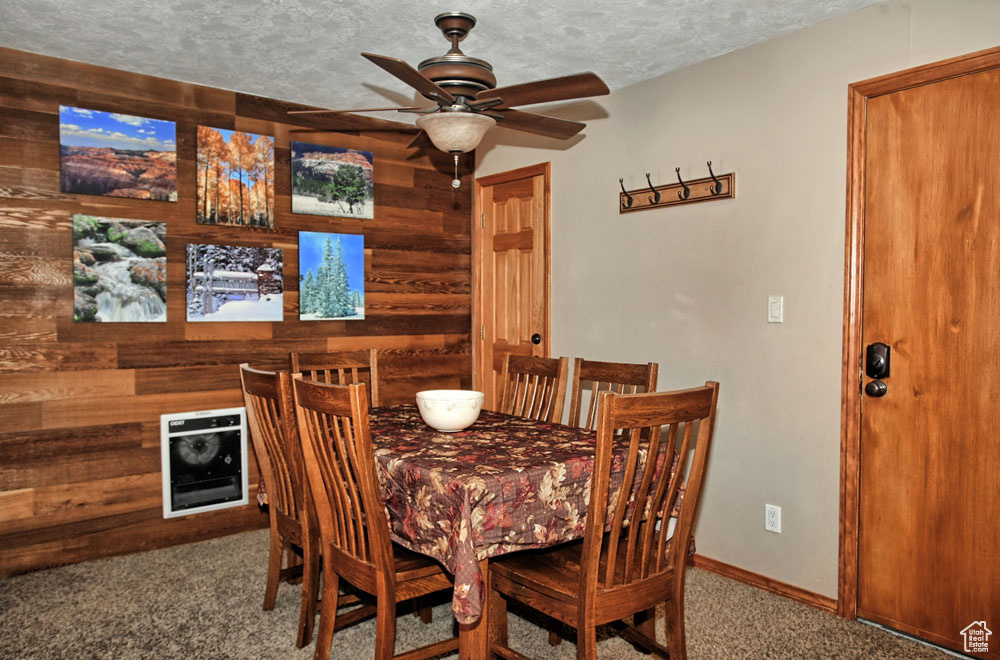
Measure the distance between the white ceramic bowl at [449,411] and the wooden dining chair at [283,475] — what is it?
466mm

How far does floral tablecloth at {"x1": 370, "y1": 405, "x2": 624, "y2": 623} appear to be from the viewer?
194 cm

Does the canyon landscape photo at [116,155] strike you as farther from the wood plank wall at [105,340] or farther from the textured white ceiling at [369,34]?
the textured white ceiling at [369,34]

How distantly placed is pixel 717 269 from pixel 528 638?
1.87m

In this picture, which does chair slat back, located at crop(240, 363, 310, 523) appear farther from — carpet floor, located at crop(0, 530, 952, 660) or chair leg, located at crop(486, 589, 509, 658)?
chair leg, located at crop(486, 589, 509, 658)

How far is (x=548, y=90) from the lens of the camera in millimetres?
2402

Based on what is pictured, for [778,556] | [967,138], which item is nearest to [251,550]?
[778,556]

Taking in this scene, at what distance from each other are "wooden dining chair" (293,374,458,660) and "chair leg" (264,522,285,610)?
597 mm

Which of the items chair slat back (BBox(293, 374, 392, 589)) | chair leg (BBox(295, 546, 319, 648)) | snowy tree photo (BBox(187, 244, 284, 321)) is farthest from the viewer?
snowy tree photo (BBox(187, 244, 284, 321))

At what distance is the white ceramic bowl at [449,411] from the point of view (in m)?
2.57

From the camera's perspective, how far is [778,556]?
3.16 metres

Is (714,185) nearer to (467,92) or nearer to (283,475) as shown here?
(467,92)

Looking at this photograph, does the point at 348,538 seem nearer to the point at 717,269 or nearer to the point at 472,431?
the point at 472,431

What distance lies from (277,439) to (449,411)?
0.64 m

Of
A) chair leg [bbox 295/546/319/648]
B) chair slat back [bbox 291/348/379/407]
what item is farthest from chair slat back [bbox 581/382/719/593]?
chair slat back [bbox 291/348/379/407]
